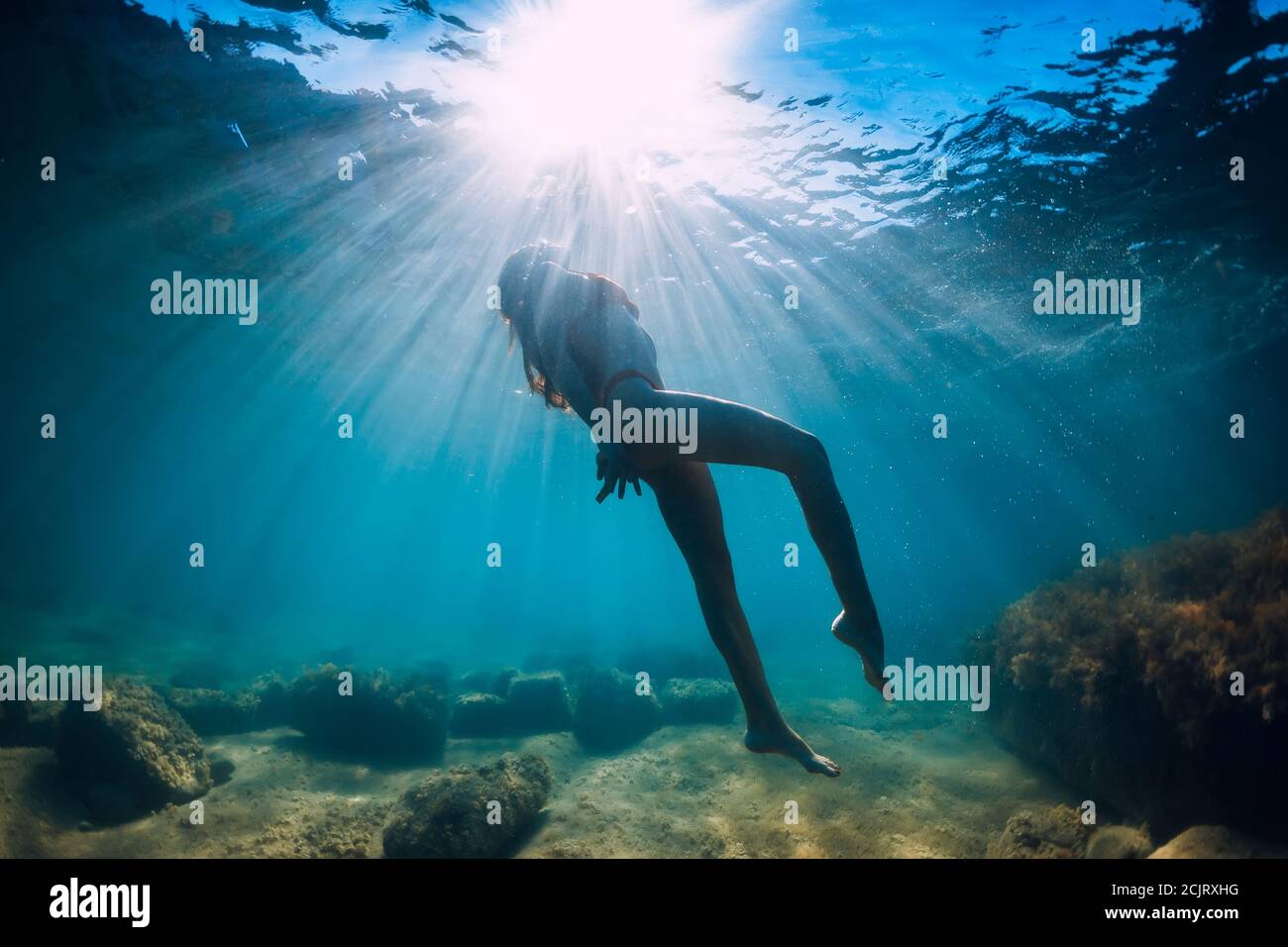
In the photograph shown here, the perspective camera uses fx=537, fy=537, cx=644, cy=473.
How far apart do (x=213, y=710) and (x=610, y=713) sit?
24.2ft

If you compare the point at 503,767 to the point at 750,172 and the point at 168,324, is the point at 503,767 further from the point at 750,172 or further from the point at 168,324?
the point at 168,324

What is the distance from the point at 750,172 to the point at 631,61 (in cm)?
418

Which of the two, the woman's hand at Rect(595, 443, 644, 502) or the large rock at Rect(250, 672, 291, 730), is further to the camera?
the large rock at Rect(250, 672, 291, 730)

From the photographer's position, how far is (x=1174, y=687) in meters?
5.11

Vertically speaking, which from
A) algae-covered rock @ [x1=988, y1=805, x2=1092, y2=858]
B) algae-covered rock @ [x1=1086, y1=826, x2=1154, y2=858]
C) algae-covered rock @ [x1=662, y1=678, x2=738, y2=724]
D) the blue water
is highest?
the blue water

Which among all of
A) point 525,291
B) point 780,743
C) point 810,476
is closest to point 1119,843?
point 780,743

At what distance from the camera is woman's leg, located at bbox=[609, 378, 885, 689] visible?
212 centimetres

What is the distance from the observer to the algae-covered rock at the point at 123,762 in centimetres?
580

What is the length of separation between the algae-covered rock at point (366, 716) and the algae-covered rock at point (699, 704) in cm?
486

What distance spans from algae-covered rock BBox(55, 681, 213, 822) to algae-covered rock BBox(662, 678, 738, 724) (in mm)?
8138

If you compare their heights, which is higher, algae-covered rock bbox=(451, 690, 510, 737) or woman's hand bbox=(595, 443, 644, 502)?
woman's hand bbox=(595, 443, 644, 502)

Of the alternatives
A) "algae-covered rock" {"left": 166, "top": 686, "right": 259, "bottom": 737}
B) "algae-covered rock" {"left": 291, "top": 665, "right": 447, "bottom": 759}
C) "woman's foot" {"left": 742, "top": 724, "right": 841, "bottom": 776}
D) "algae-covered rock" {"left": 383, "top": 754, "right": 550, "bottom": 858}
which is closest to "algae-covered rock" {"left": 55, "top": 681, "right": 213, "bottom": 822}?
"algae-covered rock" {"left": 291, "top": 665, "right": 447, "bottom": 759}

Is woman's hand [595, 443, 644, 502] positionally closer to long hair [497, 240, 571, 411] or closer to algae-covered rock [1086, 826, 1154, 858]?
long hair [497, 240, 571, 411]

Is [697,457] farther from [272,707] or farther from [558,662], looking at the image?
[558,662]
